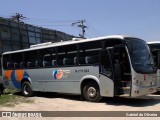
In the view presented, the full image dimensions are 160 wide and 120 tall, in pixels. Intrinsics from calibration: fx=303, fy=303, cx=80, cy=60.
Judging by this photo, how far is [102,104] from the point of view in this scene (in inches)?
481

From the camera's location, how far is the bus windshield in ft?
38.5

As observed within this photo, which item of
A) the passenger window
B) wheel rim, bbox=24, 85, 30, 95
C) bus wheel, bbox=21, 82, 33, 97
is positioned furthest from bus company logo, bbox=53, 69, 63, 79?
the passenger window

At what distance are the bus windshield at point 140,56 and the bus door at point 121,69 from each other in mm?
263

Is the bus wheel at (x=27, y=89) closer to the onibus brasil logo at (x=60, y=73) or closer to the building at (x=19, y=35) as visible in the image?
the onibus brasil logo at (x=60, y=73)

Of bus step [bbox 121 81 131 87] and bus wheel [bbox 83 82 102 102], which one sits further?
bus wheel [bbox 83 82 102 102]

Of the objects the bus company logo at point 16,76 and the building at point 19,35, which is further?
the building at point 19,35

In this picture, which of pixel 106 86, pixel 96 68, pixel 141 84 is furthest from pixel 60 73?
pixel 141 84

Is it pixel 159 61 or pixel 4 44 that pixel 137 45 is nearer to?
pixel 159 61

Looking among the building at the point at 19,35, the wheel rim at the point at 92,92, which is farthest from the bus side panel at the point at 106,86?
the building at the point at 19,35

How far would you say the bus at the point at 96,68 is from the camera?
11.8m

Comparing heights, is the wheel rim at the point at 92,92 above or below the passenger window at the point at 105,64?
below

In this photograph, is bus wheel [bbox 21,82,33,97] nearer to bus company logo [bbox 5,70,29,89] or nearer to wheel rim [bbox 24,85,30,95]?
wheel rim [bbox 24,85,30,95]

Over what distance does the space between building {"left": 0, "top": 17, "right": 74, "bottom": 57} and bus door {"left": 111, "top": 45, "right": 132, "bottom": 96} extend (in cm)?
2164

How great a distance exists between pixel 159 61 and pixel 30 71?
6.94 m
